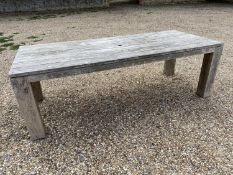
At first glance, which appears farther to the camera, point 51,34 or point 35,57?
point 51,34

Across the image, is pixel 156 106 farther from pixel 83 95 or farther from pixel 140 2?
pixel 140 2

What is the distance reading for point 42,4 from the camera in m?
10.0

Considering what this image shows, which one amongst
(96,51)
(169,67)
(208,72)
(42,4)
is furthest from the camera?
(42,4)

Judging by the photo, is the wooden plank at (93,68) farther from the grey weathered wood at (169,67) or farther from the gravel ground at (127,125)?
the grey weathered wood at (169,67)

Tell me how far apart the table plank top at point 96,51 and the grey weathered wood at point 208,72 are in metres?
0.15

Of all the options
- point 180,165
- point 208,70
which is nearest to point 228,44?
point 208,70

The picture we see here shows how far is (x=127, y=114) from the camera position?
280 centimetres

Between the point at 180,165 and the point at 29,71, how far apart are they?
162cm

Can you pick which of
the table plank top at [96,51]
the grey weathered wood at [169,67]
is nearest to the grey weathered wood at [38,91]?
the table plank top at [96,51]

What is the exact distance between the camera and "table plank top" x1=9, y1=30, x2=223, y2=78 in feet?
7.01

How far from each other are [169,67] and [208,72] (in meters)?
0.89

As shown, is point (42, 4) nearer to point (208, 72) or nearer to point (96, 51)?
point (96, 51)

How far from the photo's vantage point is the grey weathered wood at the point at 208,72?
2.79m

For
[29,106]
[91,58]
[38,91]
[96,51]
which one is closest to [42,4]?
[38,91]
